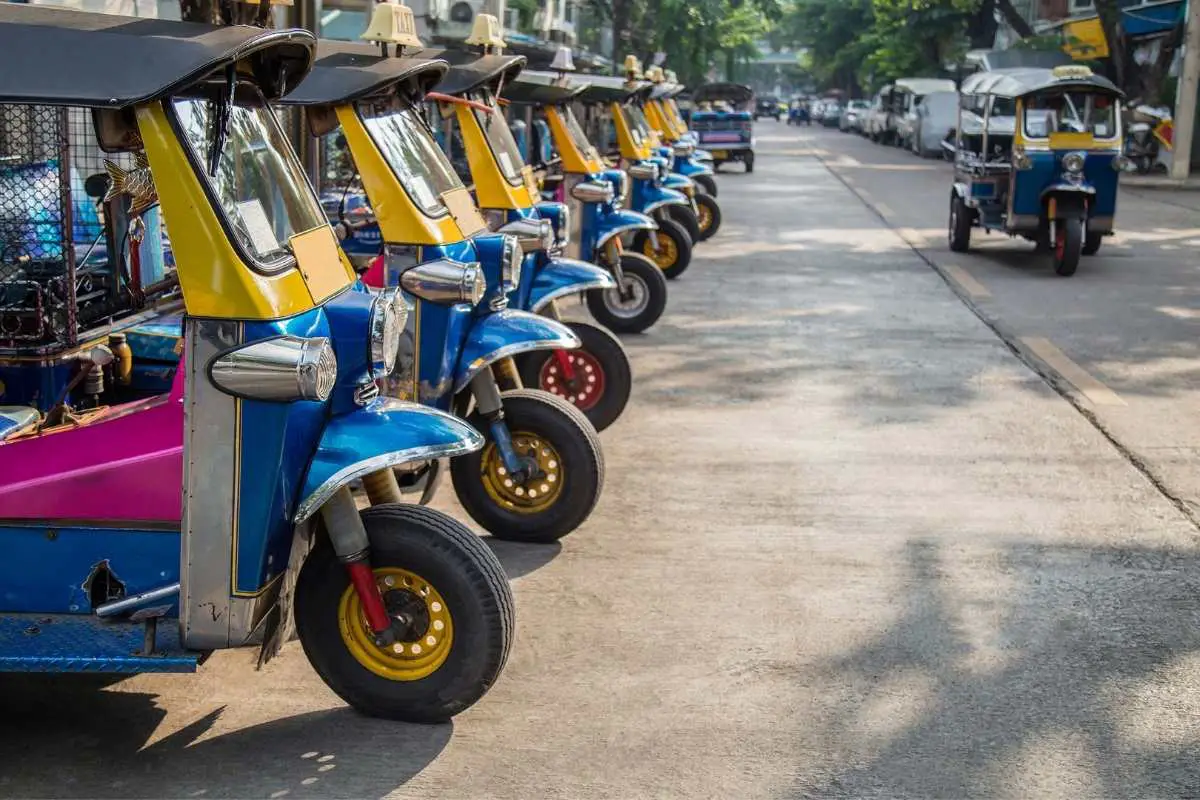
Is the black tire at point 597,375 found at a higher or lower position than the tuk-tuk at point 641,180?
lower

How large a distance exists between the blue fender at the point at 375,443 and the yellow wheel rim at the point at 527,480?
166cm

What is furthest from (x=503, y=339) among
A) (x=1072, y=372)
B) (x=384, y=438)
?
(x=1072, y=372)

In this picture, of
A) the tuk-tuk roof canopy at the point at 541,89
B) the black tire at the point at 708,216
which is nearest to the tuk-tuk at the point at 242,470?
the tuk-tuk roof canopy at the point at 541,89

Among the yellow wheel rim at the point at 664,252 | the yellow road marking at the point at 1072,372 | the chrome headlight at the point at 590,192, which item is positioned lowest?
the yellow road marking at the point at 1072,372

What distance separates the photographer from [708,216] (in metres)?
18.2

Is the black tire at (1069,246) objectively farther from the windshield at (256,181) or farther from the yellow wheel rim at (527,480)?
the windshield at (256,181)

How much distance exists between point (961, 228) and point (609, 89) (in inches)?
215

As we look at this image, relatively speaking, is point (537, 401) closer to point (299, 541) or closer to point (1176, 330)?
point (299, 541)

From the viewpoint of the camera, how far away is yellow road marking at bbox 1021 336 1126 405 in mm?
9227

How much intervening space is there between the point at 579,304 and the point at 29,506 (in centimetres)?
857

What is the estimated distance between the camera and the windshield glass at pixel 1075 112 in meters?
15.5

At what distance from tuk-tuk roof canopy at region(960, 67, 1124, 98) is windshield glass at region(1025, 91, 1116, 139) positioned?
0.39ft

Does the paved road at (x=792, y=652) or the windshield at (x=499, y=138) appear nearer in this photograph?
the paved road at (x=792, y=652)

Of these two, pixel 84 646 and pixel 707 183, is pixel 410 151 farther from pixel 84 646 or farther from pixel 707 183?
pixel 707 183
